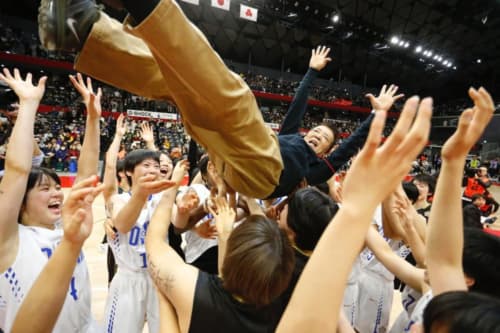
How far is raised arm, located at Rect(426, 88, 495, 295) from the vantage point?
32.3 inches

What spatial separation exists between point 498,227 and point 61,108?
15669mm

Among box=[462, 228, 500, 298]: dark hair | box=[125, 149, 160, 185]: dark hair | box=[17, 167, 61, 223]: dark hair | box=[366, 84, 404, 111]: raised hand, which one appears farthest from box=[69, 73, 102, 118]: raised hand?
box=[462, 228, 500, 298]: dark hair

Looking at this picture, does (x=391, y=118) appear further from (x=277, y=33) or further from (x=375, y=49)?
(x=277, y=33)

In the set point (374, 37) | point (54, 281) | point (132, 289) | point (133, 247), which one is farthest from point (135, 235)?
point (374, 37)

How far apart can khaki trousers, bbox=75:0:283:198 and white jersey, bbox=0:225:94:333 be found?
774 millimetres

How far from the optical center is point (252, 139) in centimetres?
146

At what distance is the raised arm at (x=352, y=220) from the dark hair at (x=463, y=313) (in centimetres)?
34

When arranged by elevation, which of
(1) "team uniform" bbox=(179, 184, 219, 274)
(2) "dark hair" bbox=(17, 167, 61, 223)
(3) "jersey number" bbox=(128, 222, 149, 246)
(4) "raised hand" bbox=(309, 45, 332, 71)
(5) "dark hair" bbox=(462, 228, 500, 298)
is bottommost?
(1) "team uniform" bbox=(179, 184, 219, 274)

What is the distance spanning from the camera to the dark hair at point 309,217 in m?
1.28

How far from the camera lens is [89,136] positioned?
1556 millimetres

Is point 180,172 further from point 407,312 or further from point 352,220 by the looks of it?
point 407,312

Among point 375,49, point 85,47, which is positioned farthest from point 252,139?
point 375,49

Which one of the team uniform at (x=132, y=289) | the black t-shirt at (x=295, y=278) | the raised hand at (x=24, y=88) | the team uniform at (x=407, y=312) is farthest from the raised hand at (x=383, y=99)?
the team uniform at (x=132, y=289)

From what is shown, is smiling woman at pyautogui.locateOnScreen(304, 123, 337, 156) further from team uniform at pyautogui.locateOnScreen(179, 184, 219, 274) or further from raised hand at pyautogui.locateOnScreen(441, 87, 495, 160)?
raised hand at pyautogui.locateOnScreen(441, 87, 495, 160)
